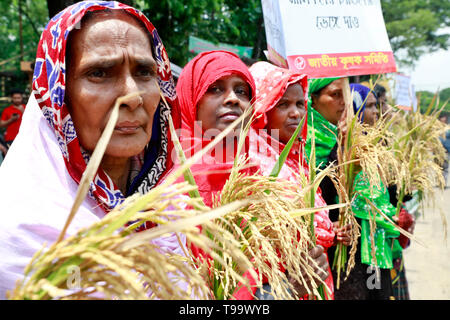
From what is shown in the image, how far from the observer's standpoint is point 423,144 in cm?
352

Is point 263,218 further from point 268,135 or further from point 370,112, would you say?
point 370,112

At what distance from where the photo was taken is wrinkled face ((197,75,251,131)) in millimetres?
1994

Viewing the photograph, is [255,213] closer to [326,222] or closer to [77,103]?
[77,103]

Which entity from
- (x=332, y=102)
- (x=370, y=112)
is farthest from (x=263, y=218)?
(x=370, y=112)

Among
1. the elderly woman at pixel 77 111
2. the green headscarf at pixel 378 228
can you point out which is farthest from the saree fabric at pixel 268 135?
the elderly woman at pixel 77 111

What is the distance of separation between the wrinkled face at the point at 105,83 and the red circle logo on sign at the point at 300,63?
138 centimetres

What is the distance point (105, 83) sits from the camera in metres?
1.22

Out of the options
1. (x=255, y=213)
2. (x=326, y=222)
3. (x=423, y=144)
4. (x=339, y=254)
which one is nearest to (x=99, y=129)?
(x=255, y=213)

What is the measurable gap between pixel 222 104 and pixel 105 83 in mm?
893

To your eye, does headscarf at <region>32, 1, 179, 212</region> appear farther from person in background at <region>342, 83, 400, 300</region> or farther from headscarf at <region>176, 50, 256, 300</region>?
person in background at <region>342, 83, 400, 300</region>

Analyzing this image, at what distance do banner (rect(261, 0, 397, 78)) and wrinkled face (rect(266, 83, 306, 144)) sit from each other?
0.56 ft

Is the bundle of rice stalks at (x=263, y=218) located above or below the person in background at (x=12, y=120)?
below

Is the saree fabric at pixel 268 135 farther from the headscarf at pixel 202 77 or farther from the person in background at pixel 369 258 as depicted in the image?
the person in background at pixel 369 258

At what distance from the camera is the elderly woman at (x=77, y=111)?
114cm
